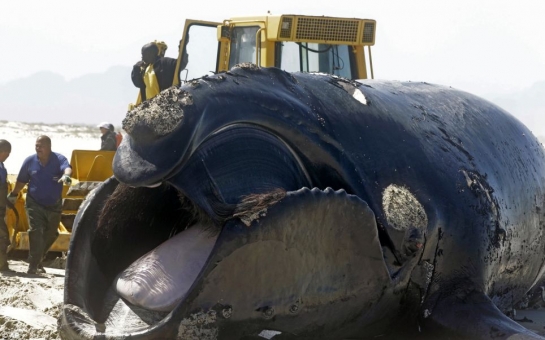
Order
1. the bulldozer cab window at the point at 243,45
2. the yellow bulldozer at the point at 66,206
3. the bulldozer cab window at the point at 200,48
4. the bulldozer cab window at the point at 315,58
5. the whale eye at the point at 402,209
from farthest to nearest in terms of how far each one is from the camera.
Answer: the bulldozer cab window at the point at 200,48 → the bulldozer cab window at the point at 243,45 → the bulldozer cab window at the point at 315,58 → the yellow bulldozer at the point at 66,206 → the whale eye at the point at 402,209

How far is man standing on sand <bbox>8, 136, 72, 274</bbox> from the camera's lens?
39.5 ft

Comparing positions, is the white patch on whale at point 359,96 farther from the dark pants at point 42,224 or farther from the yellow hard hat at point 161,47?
the yellow hard hat at point 161,47

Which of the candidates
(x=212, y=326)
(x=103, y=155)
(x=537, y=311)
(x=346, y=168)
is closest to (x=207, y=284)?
(x=212, y=326)

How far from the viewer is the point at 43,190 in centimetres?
1226

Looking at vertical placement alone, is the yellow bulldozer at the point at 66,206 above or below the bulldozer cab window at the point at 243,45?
below

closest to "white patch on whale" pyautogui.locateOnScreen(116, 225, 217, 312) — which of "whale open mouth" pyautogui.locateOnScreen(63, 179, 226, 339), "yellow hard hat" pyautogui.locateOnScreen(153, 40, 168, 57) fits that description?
"whale open mouth" pyautogui.locateOnScreen(63, 179, 226, 339)

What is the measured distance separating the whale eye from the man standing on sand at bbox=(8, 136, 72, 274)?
7477 mm

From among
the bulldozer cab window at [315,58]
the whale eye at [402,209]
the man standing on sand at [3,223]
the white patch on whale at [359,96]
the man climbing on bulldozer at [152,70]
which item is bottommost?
the man standing on sand at [3,223]

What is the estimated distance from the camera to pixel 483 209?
5.71 meters

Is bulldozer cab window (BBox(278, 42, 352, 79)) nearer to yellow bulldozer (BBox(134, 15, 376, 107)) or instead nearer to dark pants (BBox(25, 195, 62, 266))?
yellow bulldozer (BBox(134, 15, 376, 107))

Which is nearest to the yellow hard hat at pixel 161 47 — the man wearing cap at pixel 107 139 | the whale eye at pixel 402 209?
the man wearing cap at pixel 107 139

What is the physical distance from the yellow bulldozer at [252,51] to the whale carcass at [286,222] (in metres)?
7.40

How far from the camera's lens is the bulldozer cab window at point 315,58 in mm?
13509

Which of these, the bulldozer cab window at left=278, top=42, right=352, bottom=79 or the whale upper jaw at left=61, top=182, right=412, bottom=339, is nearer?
the whale upper jaw at left=61, top=182, right=412, bottom=339
